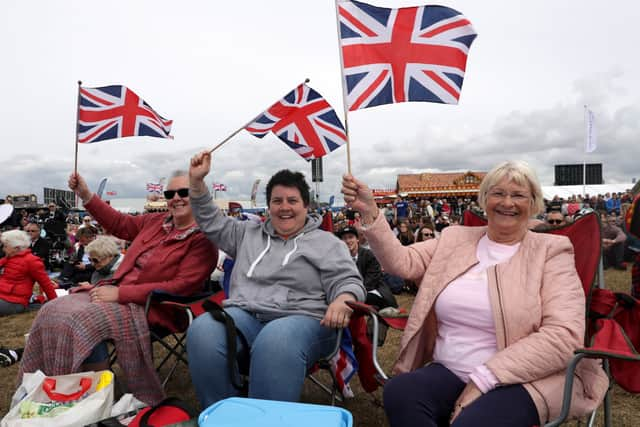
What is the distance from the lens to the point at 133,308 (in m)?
2.41

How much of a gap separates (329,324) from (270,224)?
2.36ft

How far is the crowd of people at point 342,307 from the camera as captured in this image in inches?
61.2

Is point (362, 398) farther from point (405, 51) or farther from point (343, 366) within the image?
point (405, 51)

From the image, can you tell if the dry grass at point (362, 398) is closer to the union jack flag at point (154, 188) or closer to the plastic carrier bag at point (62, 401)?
the plastic carrier bag at point (62, 401)

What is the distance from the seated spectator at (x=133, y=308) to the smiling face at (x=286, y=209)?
1.96ft

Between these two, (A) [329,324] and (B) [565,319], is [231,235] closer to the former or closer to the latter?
(A) [329,324]

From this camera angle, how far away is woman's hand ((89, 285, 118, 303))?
239cm

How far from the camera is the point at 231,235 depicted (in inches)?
98.0

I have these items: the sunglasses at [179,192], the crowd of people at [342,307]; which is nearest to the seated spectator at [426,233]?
the crowd of people at [342,307]

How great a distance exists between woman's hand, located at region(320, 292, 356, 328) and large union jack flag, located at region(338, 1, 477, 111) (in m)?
1.08

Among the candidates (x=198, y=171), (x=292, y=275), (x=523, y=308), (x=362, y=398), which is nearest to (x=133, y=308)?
(x=198, y=171)

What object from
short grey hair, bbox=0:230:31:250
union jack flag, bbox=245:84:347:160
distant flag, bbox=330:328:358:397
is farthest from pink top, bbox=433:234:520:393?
short grey hair, bbox=0:230:31:250

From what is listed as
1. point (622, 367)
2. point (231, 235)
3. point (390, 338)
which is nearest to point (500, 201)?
point (622, 367)

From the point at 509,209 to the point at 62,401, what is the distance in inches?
78.3
